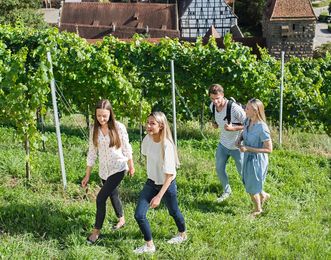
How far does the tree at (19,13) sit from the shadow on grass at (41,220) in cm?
2507

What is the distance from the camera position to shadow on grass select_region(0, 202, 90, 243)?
15.4 feet

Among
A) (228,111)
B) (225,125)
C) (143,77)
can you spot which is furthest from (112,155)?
(143,77)

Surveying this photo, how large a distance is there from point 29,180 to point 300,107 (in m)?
6.21

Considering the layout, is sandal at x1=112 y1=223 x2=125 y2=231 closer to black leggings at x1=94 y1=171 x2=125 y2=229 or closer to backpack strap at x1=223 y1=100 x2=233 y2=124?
black leggings at x1=94 y1=171 x2=125 y2=229

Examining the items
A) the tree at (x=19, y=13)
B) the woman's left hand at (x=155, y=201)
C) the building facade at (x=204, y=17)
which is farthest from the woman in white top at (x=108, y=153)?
the building facade at (x=204, y=17)

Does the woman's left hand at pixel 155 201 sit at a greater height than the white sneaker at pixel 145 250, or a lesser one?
greater

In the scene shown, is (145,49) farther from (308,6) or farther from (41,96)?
(308,6)

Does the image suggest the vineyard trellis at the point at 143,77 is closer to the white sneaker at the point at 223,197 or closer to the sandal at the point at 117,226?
the sandal at the point at 117,226

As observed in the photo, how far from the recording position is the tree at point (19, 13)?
92.6ft

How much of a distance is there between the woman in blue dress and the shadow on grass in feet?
6.22

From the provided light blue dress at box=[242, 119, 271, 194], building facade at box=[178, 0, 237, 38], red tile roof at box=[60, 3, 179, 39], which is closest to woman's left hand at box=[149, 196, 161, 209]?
light blue dress at box=[242, 119, 271, 194]

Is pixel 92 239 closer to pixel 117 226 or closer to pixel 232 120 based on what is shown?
pixel 117 226

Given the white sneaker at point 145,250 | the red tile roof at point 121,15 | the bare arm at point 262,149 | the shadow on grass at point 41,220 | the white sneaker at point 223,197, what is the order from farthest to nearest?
the red tile roof at point 121,15
the white sneaker at point 223,197
the bare arm at point 262,149
the shadow on grass at point 41,220
the white sneaker at point 145,250

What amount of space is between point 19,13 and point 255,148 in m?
26.9
